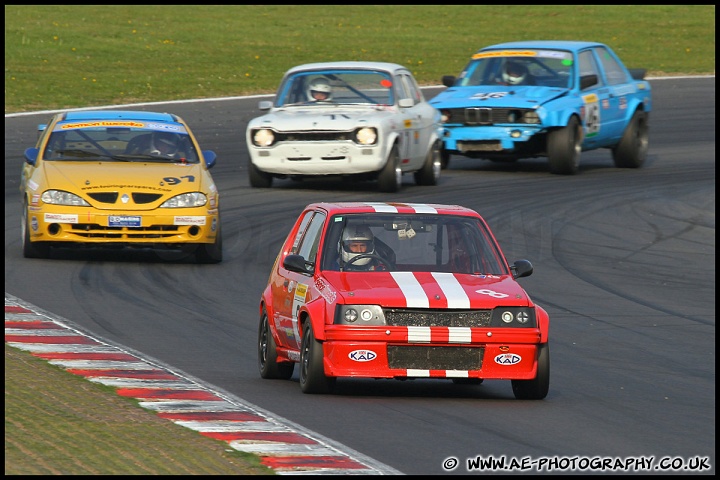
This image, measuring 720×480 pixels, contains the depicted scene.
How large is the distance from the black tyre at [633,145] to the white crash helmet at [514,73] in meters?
2.25

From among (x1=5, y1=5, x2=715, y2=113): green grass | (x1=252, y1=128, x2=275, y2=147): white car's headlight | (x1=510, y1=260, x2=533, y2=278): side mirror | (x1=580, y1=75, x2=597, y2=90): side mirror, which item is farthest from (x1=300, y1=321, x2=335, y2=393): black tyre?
(x1=5, y1=5, x2=715, y2=113): green grass

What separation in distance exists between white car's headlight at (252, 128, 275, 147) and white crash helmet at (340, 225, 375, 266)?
1046 cm

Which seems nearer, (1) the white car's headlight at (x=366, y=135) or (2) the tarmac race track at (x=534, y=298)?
(2) the tarmac race track at (x=534, y=298)

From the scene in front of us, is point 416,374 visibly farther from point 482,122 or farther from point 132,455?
point 482,122

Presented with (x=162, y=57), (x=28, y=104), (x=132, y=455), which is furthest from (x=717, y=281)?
(x=162, y=57)

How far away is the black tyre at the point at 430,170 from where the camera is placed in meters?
22.3

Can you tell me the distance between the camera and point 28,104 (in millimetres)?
31203

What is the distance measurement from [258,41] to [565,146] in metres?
24.0

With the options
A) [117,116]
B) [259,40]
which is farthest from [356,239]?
[259,40]

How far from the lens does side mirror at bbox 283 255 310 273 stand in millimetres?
10273

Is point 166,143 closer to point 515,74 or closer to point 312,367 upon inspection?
point 515,74

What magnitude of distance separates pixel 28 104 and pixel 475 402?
2271 cm
